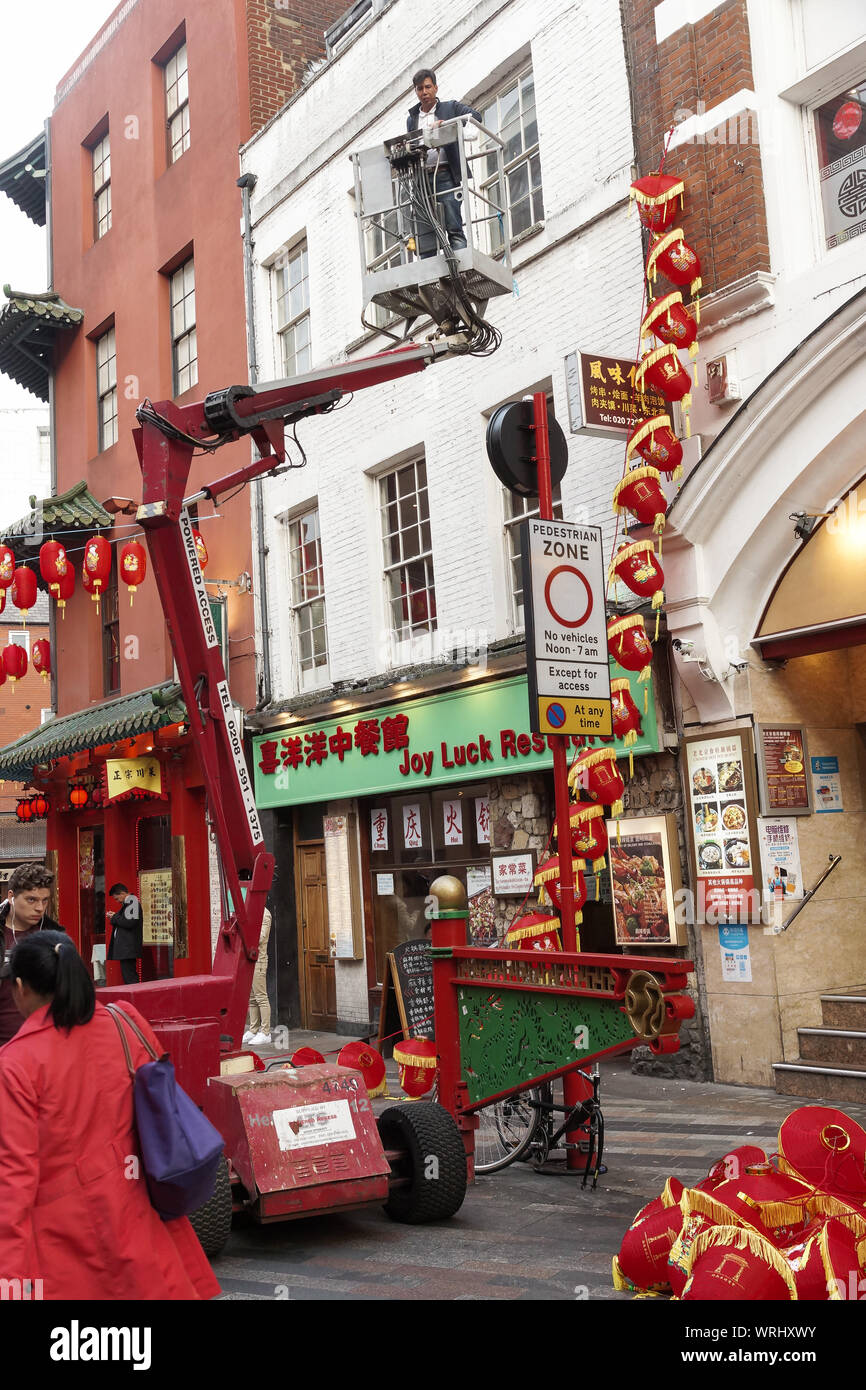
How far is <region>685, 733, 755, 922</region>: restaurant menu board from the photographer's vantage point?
9391mm

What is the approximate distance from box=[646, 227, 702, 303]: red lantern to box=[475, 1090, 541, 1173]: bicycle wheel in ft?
19.8

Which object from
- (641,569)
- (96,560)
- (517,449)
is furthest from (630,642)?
(96,560)

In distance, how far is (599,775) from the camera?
9320mm

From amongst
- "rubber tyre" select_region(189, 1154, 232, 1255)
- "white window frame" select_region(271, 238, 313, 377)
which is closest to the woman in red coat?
"rubber tyre" select_region(189, 1154, 232, 1255)

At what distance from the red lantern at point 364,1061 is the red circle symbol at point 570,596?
293 centimetres

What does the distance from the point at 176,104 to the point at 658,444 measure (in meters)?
12.8

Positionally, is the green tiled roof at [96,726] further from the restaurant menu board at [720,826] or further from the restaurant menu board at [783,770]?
the restaurant menu board at [783,770]

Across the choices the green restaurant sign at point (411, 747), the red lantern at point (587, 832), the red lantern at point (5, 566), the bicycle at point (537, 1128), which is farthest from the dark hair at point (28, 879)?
the red lantern at point (5, 566)

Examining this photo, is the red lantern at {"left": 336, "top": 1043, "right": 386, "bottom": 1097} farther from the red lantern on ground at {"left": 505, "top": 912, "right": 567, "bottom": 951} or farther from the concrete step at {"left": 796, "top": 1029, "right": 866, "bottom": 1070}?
the concrete step at {"left": 796, "top": 1029, "right": 866, "bottom": 1070}

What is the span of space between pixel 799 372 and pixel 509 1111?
17.6 ft

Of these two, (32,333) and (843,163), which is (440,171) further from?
(32,333)

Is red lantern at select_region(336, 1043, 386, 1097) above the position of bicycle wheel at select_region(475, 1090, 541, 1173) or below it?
above
